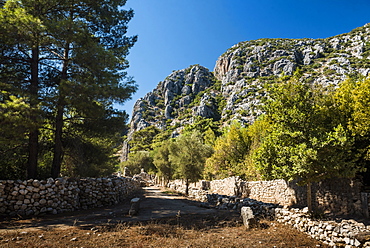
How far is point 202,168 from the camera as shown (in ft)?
86.2

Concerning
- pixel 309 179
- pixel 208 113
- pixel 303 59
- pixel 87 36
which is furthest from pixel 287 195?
pixel 303 59

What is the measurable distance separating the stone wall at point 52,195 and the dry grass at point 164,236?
336cm

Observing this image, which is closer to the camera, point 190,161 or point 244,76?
point 190,161

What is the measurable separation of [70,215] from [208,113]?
89.5 metres

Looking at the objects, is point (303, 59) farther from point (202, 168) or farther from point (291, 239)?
point (291, 239)

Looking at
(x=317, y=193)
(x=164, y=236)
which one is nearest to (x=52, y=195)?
(x=164, y=236)

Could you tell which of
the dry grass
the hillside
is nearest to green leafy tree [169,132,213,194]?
the dry grass

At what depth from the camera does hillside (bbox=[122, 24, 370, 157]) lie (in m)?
81.8

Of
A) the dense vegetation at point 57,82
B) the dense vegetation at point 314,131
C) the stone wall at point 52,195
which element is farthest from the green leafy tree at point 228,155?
the stone wall at point 52,195

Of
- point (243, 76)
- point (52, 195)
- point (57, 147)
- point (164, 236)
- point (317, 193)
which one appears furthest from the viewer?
point (243, 76)

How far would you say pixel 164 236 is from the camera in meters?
7.26

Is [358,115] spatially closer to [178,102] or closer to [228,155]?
[228,155]

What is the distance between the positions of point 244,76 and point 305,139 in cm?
10321

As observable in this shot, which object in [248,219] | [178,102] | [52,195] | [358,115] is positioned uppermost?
[178,102]
